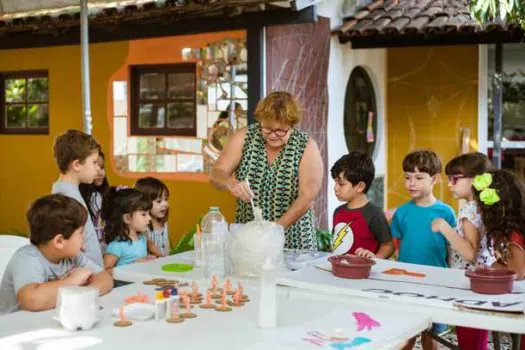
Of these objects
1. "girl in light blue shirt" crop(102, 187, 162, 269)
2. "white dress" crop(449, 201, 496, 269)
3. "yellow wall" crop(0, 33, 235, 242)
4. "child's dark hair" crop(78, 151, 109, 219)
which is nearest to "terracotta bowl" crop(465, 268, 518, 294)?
"white dress" crop(449, 201, 496, 269)

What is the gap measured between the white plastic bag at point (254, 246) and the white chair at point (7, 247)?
1.03 metres

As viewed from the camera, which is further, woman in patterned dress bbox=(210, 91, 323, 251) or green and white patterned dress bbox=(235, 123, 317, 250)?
green and white patterned dress bbox=(235, 123, 317, 250)

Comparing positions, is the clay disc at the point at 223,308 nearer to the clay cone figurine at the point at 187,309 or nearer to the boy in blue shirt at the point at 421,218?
the clay cone figurine at the point at 187,309

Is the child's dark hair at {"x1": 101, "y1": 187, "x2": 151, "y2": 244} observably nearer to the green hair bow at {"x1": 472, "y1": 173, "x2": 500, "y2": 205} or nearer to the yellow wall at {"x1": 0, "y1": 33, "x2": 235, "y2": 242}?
the green hair bow at {"x1": 472, "y1": 173, "x2": 500, "y2": 205}

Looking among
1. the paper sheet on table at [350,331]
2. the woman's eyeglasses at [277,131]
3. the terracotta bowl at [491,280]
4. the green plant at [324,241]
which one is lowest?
the green plant at [324,241]

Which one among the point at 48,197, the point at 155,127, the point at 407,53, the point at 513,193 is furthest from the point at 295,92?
the point at 48,197

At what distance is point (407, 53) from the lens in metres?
9.69

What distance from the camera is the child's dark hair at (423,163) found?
473cm

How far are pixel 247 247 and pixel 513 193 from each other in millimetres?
1305

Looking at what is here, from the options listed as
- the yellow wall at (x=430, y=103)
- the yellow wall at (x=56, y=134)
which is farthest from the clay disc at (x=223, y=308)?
the yellow wall at (x=430, y=103)

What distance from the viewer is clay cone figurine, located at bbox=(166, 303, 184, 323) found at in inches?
122

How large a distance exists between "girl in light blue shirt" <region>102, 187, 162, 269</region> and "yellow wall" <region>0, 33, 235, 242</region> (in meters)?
3.35

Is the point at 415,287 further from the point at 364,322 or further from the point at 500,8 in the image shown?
the point at 500,8

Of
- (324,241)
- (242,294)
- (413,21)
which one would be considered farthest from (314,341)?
(413,21)
